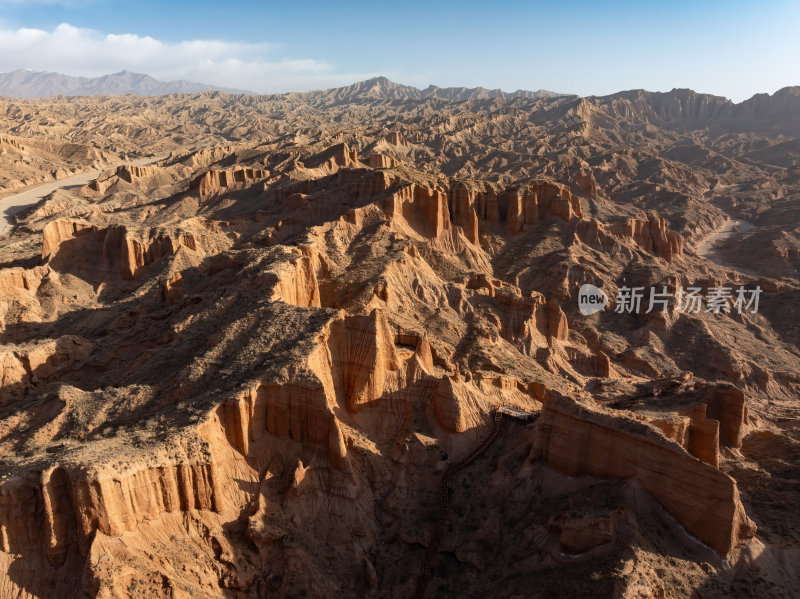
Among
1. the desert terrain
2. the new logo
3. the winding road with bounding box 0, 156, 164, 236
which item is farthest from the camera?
the winding road with bounding box 0, 156, 164, 236

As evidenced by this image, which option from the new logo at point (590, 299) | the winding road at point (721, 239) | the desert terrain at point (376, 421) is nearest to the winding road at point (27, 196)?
the desert terrain at point (376, 421)

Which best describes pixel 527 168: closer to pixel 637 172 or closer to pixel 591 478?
pixel 637 172

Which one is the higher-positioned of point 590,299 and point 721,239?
point 721,239

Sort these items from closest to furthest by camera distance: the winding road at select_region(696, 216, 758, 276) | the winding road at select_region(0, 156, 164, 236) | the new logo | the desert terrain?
the desert terrain < the new logo < the winding road at select_region(0, 156, 164, 236) < the winding road at select_region(696, 216, 758, 276)

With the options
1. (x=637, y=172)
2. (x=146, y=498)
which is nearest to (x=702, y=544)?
(x=146, y=498)

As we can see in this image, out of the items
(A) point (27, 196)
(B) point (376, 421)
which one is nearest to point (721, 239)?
(B) point (376, 421)

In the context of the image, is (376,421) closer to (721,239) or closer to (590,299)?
(590,299)

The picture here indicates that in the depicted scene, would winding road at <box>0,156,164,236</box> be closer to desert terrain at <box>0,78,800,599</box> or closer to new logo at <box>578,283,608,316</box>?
desert terrain at <box>0,78,800,599</box>

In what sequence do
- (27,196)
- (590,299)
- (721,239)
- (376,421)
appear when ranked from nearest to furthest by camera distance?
(376,421) → (590,299) → (721,239) → (27,196)

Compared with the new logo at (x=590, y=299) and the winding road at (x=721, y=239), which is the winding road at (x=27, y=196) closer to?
the new logo at (x=590, y=299)

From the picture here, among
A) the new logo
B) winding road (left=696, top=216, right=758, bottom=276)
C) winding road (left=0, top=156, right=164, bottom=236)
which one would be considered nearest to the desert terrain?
the new logo
